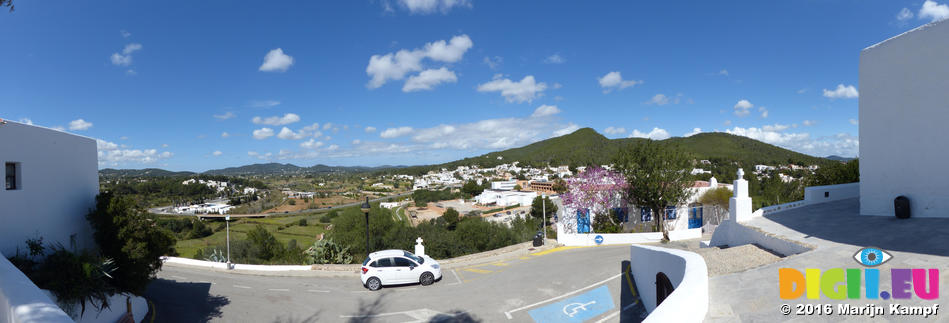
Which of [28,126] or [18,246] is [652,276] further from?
[28,126]

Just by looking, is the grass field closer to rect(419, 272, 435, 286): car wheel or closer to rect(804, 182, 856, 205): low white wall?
rect(419, 272, 435, 286): car wheel

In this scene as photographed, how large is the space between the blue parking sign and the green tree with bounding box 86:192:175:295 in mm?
9455

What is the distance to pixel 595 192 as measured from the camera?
21.5 m

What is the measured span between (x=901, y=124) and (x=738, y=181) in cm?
354

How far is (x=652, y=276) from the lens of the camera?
26.7ft

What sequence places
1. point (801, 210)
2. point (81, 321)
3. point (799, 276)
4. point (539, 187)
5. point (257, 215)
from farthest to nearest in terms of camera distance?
point (539, 187)
point (257, 215)
point (801, 210)
point (81, 321)
point (799, 276)

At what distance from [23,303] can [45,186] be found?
7717mm

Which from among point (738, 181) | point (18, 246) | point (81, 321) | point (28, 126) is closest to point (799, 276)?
point (738, 181)

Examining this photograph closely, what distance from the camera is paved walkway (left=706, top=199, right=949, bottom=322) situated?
14.5 ft

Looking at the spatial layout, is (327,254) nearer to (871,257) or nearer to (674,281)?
(674,281)

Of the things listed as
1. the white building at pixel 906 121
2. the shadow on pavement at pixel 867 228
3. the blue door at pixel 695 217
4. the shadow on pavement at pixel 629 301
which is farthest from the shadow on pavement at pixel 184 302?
the blue door at pixel 695 217

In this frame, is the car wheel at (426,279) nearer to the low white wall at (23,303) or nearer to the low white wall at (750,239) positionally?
the low white wall at (23,303)

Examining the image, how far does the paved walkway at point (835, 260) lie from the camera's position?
14.5 feet

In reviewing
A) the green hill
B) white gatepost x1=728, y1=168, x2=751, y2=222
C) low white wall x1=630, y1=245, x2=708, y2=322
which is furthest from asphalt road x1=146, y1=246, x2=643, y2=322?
the green hill
